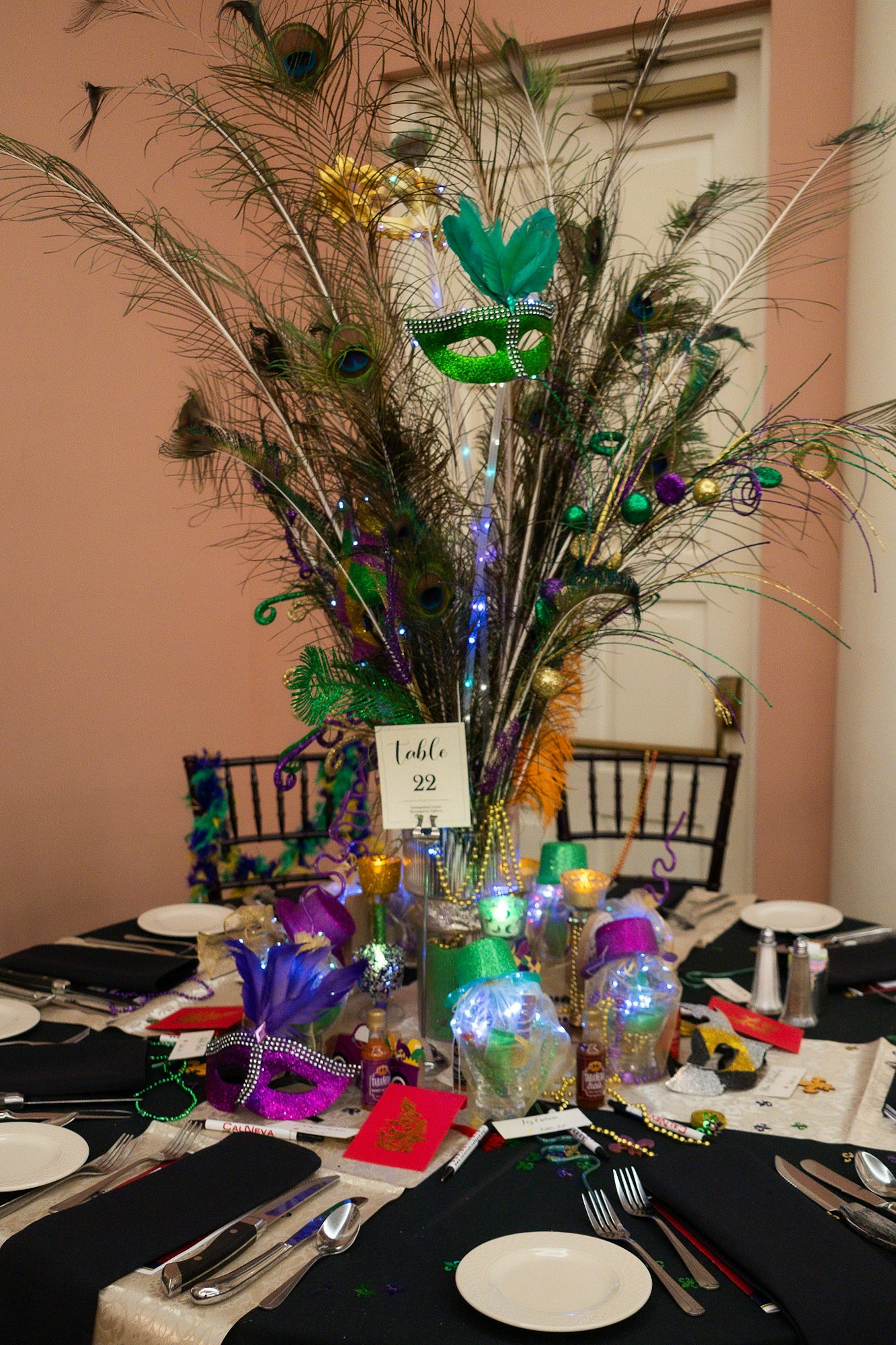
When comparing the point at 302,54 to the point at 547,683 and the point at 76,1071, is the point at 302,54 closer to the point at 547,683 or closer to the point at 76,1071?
the point at 547,683

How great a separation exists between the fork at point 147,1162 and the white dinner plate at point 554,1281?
33 cm

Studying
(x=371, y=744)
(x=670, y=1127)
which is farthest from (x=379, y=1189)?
(x=371, y=744)

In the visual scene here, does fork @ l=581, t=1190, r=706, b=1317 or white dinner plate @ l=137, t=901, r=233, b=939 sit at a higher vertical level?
white dinner plate @ l=137, t=901, r=233, b=939

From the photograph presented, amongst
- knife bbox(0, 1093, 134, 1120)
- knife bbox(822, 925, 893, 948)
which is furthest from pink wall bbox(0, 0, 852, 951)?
knife bbox(0, 1093, 134, 1120)

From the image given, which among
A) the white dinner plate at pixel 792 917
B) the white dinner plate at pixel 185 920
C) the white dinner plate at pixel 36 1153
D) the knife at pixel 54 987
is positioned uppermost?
the white dinner plate at pixel 792 917

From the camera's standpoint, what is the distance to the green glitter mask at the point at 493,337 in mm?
1157

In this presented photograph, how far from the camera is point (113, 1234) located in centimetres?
90

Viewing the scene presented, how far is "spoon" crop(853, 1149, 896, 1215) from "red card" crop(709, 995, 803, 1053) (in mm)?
280

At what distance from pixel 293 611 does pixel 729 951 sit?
0.80m

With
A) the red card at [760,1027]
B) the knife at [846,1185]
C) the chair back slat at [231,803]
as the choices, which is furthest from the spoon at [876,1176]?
the chair back slat at [231,803]

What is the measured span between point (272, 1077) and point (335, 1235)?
27cm

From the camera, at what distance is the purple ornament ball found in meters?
1.24

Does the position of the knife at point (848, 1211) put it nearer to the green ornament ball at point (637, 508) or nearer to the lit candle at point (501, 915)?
the lit candle at point (501, 915)

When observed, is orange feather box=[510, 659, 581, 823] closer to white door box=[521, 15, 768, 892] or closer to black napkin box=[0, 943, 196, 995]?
black napkin box=[0, 943, 196, 995]
